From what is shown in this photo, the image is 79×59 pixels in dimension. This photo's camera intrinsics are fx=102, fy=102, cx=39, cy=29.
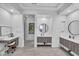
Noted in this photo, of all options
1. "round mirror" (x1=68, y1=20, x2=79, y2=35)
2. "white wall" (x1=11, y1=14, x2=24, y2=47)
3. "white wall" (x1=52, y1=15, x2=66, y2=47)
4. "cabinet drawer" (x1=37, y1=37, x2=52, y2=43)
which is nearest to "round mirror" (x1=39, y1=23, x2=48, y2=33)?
"cabinet drawer" (x1=37, y1=37, x2=52, y2=43)

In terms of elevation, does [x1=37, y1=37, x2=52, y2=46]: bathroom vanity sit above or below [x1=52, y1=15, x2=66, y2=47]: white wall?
below

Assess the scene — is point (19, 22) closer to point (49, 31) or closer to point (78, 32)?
point (49, 31)

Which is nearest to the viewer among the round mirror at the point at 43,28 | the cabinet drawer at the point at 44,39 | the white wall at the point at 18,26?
the white wall at the point at 18,26

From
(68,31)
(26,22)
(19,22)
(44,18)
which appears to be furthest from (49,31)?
(26,22)

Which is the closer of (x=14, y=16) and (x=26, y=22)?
(x=14, y=16)

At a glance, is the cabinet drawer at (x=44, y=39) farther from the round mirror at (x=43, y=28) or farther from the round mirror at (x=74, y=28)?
the round mirror at (x=74, y=28)

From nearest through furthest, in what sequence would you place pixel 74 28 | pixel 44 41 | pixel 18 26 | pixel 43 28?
pixel 74 28 < pixel 18 26 < pixel 44 41 < pixel 43 28

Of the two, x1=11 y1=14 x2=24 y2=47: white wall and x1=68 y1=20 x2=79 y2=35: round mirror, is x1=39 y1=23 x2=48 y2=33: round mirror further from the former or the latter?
x1=68 y1=20 x2=79 y2=35: round mirror

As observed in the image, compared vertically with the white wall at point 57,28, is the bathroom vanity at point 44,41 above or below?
below

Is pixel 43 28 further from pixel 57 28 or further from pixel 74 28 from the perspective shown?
pixel 74 28

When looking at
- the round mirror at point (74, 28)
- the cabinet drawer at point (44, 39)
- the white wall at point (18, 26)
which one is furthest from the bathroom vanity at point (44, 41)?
the round mirror at point (74, 28)

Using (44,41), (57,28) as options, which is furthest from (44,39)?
(57,28)

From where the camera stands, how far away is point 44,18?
22.5 ft

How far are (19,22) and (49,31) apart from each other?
212 cm
